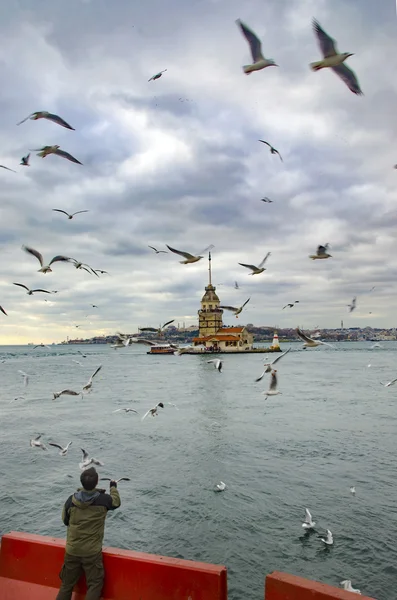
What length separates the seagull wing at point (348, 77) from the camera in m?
5.57

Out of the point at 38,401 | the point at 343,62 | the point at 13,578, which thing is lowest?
the point at 38,401

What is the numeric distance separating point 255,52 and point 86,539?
6035 millimetres

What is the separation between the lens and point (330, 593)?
149 inches

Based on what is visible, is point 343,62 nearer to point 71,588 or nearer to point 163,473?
point 71,588

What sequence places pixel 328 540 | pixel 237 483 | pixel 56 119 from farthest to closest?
pixel 237 483
pixel 328 540
pixel 56 119

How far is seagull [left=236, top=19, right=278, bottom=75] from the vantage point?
6320 millimetres

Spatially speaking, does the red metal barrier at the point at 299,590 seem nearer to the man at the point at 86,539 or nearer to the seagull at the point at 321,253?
the man at the point at 86,539

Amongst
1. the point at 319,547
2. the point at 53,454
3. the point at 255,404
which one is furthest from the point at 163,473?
the point at 255,404

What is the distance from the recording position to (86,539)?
4.69m

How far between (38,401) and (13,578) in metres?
30.6

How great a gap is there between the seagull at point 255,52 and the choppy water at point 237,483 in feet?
26.2

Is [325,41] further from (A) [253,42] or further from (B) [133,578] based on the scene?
(B) [133,578]

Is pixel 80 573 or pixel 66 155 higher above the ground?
pixel 66 155

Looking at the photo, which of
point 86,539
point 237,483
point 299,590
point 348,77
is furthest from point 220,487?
point 348,77
